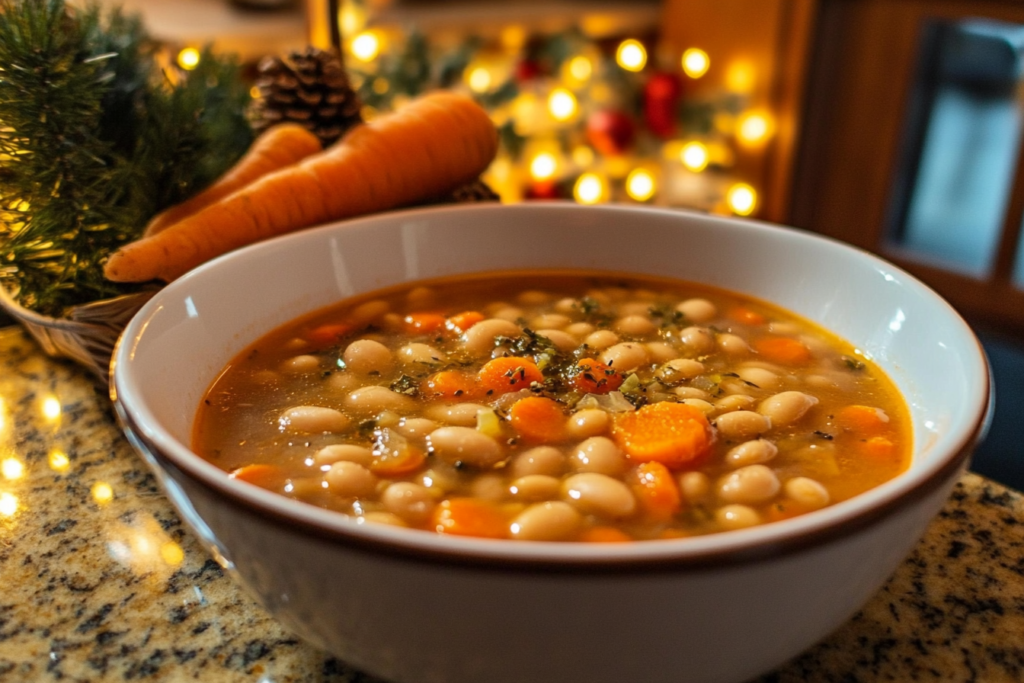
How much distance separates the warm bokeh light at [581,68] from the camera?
12.2 ft

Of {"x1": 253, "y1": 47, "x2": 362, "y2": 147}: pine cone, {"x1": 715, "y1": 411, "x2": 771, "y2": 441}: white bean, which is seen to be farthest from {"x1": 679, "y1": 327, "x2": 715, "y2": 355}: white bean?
{"x1": 253, "y1": 47, "x2": 362, "y2": 147}: pine cone

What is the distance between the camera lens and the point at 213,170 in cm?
145

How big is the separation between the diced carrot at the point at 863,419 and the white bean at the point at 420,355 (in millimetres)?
537

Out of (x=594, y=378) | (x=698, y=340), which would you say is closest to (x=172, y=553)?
(x=594, y=378)

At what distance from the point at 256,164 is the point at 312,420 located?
577mm

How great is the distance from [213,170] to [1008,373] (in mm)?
2490

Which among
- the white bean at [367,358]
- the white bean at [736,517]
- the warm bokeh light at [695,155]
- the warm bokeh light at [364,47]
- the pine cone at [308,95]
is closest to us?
the white bean at [736,517]

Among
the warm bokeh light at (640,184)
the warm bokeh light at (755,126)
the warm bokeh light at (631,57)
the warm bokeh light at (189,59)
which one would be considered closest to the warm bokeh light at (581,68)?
the warm bokeh light at (631,57)

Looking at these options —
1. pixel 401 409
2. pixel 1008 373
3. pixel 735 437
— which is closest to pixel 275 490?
pixel 401 409

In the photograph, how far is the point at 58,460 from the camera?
1.10 meters

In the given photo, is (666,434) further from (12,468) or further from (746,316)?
(12,468)

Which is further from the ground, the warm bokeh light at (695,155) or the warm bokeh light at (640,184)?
the warm bokeh light at (695,155)

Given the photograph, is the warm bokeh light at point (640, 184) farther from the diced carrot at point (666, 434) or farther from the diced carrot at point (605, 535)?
the diced carrot at point (605, 535)

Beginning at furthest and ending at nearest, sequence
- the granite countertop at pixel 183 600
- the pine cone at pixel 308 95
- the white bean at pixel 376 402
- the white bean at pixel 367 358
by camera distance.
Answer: the pine cone at pixel 308 95, the white bean at pixel 367 358, the white bean at pixel 376 402, the granite countertop at pixel 183 600
